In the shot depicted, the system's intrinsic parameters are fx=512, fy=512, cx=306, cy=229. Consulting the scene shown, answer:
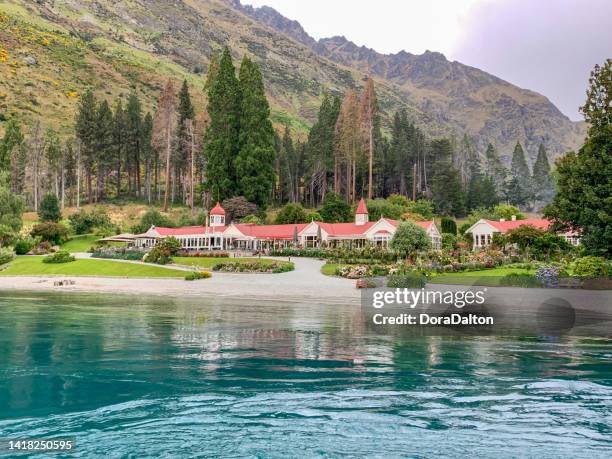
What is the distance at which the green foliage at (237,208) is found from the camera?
76500 millimetres

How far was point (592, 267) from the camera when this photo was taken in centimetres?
3278

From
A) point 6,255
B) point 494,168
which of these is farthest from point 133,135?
point 494,168

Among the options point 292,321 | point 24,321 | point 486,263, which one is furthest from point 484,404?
point 486,263

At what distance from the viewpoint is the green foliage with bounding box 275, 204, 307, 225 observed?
77.2m

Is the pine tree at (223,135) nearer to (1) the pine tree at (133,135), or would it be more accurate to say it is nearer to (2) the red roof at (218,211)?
(2) the red roof at (218,211)

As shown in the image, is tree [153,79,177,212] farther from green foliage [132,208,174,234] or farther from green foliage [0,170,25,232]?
green foliage [0,170,25,232]

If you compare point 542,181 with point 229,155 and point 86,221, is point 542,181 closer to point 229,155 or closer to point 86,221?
point 229,155

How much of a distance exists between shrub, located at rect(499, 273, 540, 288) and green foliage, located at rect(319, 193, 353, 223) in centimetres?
4352

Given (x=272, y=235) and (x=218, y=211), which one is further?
(x=218, y=211)

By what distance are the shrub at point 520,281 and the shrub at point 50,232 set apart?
5548cm

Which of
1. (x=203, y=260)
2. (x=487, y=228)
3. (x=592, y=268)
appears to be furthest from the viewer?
(x=487, y=228)

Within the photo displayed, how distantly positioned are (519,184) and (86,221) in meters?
107

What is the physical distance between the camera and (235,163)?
7894 centimetres

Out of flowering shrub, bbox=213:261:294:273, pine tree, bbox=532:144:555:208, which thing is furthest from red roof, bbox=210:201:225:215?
pine tree, bbox=532:144:555:208
